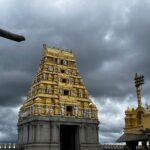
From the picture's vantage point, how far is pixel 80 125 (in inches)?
1943

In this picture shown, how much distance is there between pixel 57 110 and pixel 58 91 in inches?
155

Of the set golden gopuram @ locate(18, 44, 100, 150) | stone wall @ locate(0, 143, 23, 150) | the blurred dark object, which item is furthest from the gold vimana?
the blurred dark object

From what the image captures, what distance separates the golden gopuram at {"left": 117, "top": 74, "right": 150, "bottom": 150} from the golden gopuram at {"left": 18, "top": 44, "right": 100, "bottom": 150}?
11808mm

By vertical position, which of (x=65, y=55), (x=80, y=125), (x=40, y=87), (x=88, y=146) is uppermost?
(x=65, y=55)

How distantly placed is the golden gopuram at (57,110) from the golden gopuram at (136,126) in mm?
11808

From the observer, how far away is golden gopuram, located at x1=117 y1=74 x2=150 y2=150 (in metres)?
35.3

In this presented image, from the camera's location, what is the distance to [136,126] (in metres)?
38.4

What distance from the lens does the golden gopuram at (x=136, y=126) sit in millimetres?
35266

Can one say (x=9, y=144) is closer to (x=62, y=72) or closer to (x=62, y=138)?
(x=62, y=138)

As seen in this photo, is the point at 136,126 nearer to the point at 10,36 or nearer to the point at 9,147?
the point at 9,147

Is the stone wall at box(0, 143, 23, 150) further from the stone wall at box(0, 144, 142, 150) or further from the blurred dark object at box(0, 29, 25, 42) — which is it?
the blurred dark object at box(0, 29, 25, 42)

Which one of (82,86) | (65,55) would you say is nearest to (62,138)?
(82,86)

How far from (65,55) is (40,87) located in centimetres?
992

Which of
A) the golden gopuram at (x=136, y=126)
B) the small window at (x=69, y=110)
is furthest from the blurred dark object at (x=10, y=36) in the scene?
the small window at (x=69, y=110)
